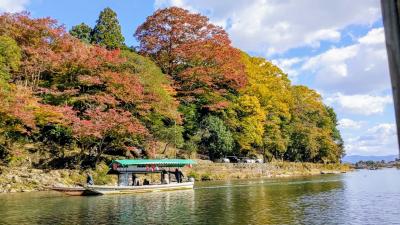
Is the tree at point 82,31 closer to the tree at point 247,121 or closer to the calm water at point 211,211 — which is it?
the tree at point 247,121

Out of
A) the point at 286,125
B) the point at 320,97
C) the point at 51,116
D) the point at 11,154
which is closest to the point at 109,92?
the point at 51,116

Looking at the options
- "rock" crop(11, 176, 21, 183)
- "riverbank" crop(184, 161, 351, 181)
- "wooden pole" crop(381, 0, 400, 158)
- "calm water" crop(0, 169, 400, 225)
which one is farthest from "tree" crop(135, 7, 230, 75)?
"wooden pole" crop(381, 0, 400, 158)

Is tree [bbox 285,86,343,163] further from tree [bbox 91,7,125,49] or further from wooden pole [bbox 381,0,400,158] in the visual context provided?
wooden pole [bbox 381,0,400,158]

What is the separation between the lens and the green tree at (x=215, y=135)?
5231 centimetres

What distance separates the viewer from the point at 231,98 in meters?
57.9

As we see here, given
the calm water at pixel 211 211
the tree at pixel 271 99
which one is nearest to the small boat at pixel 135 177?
the calm water at pixel 211 211

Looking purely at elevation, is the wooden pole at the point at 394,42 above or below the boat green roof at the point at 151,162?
below

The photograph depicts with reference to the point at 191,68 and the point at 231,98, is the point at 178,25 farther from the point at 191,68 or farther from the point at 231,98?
the point at 231,98

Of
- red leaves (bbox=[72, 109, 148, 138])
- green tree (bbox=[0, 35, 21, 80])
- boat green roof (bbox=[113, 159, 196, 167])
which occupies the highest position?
green tree (bbox=[0, 35, 21, 80])

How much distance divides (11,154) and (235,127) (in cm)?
3002

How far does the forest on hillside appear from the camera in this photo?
123 ft

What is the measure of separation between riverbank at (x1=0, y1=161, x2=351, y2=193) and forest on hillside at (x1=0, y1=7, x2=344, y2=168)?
1.62 meters

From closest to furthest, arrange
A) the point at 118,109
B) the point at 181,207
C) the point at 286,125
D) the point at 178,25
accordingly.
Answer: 1. the point at 181,207
2. the point at 118,109
3. the point at 178,25
4. the point at 286,125

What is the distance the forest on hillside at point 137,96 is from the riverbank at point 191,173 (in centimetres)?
162
